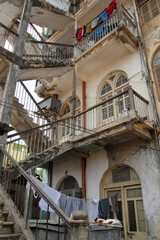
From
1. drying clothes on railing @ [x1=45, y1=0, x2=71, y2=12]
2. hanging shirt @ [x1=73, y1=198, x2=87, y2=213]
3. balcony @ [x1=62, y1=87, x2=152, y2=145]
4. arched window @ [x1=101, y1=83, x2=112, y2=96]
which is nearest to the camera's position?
balcony @ [x1=62, y1=87, x2=152, y2=145]

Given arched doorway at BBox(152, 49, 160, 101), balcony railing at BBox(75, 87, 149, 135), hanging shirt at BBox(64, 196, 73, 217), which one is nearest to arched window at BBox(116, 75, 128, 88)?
balcony railing at BBox(75, 87, 149, 135)

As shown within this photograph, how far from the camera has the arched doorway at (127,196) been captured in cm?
783

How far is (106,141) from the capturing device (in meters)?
8.95

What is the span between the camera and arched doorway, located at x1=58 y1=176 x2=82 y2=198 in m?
9.89

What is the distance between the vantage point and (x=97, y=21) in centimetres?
1196

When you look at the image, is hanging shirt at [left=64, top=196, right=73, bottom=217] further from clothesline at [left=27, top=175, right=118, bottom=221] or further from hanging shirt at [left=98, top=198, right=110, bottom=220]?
hanging shirt at [left=98, top=198, right=110, bottom=220]

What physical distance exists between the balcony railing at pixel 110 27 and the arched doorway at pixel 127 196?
279 inches

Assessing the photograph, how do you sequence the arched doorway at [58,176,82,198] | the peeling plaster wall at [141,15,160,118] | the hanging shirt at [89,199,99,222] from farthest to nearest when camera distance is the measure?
the arched doorway at [58,176,82,198] < the peeling plaster wall at [141,15,160,118] < the hanging shirt at [89,199,99,222]

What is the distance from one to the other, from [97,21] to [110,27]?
138 cm

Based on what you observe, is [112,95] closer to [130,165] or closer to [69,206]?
[130,165]

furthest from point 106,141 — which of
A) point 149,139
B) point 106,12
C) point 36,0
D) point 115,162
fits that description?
point 36,0

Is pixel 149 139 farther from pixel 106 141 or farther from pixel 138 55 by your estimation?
pixel 138 55

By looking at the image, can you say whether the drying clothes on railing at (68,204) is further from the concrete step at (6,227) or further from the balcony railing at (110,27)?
the balcony railing at (110,27)

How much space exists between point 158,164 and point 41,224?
15.5ft
